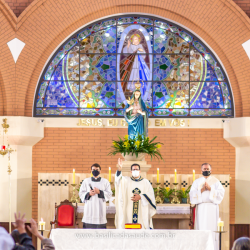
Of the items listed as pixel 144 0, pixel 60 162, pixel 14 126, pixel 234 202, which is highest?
pixel 144 0

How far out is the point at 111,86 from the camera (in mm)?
12812

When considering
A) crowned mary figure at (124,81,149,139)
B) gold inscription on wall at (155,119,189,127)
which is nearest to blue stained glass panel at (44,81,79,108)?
Result: gold inscription on wall at (155,119,189,127)

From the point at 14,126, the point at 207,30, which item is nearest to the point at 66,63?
the point at 14,126

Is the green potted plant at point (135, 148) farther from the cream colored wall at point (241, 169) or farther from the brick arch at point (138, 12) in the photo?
the brick arch at point (138, 12)

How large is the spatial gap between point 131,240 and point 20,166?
6.10 m

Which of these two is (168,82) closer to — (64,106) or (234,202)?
(64,106)

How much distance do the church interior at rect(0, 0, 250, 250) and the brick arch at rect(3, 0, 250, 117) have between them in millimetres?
27

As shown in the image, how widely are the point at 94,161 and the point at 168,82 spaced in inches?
122

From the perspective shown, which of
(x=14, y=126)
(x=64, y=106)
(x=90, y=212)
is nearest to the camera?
(x=90, y=212)

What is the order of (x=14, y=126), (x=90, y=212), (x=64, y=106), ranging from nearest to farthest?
(x=90, y=212) → (x=14, y=126) → (x=64, y=106)

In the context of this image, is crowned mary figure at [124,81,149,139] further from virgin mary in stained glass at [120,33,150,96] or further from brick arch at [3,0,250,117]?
brick arch at [3,0,250,117]

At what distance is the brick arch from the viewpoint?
12039 millimetres

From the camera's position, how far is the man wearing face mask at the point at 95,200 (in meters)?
9.18

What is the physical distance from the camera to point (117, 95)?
1279 cm
